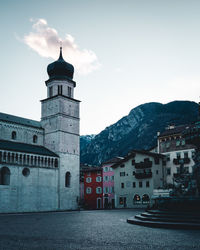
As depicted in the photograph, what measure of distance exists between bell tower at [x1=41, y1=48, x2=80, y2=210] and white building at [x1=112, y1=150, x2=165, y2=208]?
891cm

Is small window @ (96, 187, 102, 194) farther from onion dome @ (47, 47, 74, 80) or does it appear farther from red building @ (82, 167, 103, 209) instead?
onion dome @ (47, 47, 74, 80)

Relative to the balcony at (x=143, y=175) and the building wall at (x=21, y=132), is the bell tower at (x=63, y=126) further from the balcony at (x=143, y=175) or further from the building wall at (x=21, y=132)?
the balcony at (x=143, y=175)

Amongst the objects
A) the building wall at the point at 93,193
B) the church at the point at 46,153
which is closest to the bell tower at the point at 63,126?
the church at the point at 46,153

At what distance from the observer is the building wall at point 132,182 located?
190 ft

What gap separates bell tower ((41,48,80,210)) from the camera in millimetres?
59844

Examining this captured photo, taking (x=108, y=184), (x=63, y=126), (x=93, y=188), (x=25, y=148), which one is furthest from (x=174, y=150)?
(x=25, y=148)

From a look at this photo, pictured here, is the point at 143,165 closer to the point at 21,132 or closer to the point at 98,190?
the point at 98,190

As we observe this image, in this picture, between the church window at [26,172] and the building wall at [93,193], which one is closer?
the church window at [26,172]

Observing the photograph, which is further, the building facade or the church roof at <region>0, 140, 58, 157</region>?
the building facade

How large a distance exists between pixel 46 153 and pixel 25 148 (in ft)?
13.5

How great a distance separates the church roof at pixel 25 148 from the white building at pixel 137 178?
14.7 m

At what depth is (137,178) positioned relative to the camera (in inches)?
2361

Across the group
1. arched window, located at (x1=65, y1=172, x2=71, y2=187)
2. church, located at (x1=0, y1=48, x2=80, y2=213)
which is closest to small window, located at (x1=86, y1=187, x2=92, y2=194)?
church, located at (x1=0, y1=48, x2=80, y2=213)

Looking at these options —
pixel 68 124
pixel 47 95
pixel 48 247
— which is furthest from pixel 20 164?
pixel 48 247
